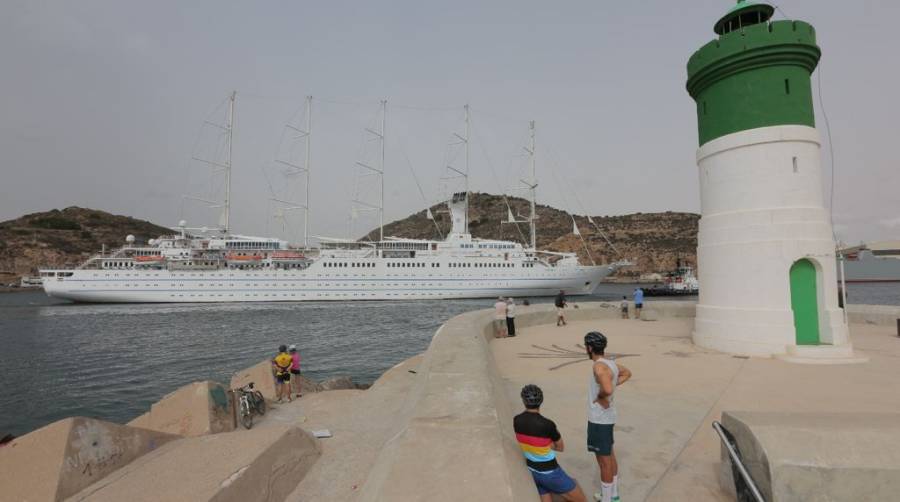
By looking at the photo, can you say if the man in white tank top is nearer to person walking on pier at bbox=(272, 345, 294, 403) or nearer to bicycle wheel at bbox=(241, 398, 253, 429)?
bicycle wheel at bbox=(241, 398, 253, 429)

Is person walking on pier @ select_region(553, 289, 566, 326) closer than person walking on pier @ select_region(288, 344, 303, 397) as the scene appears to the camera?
No

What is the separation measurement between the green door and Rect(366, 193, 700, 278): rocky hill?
71398 mm

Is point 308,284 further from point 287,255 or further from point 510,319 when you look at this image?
point 510,319

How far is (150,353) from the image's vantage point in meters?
16.9

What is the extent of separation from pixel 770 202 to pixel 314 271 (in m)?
45.1

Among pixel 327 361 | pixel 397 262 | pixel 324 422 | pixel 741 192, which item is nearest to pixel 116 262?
pixel 397 262

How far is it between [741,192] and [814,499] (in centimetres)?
521

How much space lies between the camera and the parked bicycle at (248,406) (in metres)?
5.30

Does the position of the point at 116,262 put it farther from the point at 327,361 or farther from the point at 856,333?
the point at 856,333

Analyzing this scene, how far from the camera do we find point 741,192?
235 inches

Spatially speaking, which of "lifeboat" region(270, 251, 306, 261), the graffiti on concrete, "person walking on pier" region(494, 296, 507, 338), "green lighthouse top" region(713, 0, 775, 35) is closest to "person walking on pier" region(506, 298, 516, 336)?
"person walking on pier" region(494, 296, 507, 338)

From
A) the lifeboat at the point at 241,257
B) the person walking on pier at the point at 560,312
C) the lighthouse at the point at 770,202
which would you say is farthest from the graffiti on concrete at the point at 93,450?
the lifeboat at the point at 241,257

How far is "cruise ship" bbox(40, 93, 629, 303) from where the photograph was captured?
44906mm

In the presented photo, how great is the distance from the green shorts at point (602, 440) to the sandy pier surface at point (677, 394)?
417mm
